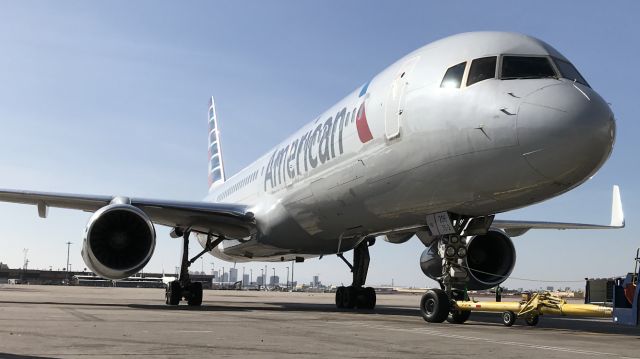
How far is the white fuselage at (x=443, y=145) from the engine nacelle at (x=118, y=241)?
358cm

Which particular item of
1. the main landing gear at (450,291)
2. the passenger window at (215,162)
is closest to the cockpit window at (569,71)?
the main landing gear at (450,291)

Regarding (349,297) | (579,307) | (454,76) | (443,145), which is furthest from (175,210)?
(579,307)

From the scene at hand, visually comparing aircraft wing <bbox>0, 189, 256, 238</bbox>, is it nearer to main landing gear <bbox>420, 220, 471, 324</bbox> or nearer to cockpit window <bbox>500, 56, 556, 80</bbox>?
main landing gear <bbox>420, 220, 471, 324</bbox>

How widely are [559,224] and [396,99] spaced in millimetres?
11255

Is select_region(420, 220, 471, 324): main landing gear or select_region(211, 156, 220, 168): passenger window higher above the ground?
select_region(211, 156, 220, 168): passenger window

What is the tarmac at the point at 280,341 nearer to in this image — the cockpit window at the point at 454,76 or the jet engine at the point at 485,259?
the cockpit window at the point at 454,76

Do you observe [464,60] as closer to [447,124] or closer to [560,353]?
[447,124]

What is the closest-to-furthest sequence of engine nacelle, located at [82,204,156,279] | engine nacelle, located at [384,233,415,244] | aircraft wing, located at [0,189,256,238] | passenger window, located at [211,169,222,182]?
engine nacelle, located at [82,204,156,279] < aircraft wing, located at [0,189,256,238] < engine nacelle, located at [384,233,415,244] < passenger window, located at [211,169,222,182]

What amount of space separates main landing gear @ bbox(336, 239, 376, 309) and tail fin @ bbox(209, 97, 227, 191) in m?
13.4

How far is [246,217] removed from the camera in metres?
17.3

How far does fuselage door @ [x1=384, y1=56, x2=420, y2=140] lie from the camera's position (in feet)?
36.0

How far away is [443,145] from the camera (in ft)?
32.2

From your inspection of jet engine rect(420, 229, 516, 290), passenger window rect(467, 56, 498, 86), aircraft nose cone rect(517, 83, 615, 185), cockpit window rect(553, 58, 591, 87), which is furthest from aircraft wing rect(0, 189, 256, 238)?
aircraft nose cone rect(517, 83, 615, 185)

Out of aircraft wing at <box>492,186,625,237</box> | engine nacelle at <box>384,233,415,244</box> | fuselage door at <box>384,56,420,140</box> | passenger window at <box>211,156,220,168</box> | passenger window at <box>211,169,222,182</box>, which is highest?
passenger window at <box>211,156,220,168</box>
